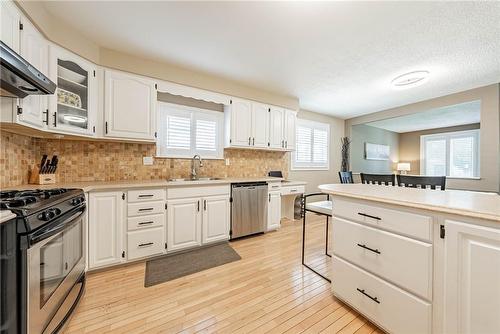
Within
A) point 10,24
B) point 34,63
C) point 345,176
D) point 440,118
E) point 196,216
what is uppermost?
point 440,118

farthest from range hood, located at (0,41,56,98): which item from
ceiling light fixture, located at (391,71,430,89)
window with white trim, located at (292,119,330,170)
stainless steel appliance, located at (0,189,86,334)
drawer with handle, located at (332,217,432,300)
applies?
window with white trim, located at (292,119,330,170)

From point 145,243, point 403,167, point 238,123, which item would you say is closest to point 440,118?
point 403,167

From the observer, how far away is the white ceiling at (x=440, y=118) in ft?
14.6

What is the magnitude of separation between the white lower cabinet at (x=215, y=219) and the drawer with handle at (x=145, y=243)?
53cm

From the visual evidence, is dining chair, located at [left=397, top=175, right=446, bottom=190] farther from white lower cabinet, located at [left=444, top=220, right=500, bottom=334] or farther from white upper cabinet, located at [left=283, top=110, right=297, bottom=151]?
white upper cabinet, located at [left=283, top=110, right=297, bottom=151]

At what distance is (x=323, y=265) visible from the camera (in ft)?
7.47

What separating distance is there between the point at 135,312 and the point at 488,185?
5.14 meters

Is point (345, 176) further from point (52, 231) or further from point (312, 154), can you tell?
point (52, 231)

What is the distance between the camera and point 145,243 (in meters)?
2.26

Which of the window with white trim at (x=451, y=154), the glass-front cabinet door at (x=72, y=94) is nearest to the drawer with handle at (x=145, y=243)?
the glass-front cabinet door at (x=72, y=94)

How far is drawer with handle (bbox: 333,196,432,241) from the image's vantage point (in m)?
1.13

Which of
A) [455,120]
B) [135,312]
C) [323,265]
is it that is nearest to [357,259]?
[323,265]

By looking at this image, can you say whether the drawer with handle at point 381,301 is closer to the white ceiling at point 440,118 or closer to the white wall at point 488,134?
the white wall at point 488,134

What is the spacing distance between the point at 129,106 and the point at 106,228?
145 centimetres
